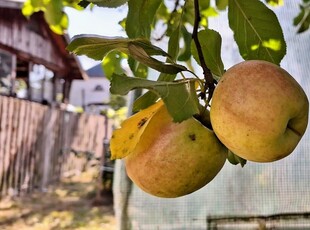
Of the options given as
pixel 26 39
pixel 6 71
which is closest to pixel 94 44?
pixel 6 71

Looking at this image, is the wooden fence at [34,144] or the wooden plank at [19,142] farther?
the wooden plank at [19,142]

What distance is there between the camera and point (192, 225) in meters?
1.84

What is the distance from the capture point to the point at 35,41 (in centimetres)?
888

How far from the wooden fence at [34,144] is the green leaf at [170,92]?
6207 mm

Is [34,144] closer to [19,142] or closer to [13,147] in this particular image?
[19,142]

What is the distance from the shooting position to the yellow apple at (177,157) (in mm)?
667

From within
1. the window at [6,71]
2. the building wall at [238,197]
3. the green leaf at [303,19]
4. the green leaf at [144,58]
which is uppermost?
the window at [6,71]

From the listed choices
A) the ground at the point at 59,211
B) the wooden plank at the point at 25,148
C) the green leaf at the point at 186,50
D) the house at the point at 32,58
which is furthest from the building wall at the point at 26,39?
the green leaf at the point at 186,50

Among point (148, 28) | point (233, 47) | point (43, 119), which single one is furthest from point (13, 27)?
point (148, 28)

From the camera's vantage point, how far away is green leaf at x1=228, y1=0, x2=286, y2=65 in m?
0.83

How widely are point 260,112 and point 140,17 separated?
41 centimetres

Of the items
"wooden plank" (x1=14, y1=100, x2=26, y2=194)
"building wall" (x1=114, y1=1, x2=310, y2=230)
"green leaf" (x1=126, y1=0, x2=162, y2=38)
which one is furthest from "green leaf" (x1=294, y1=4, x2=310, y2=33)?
"wooden plank" (x1=14, y1=100, x2=26, y2=194)

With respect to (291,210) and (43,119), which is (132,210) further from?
(43,119)

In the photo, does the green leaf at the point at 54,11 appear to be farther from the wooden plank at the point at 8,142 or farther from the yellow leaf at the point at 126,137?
the wooden plank at the point at 8,142
